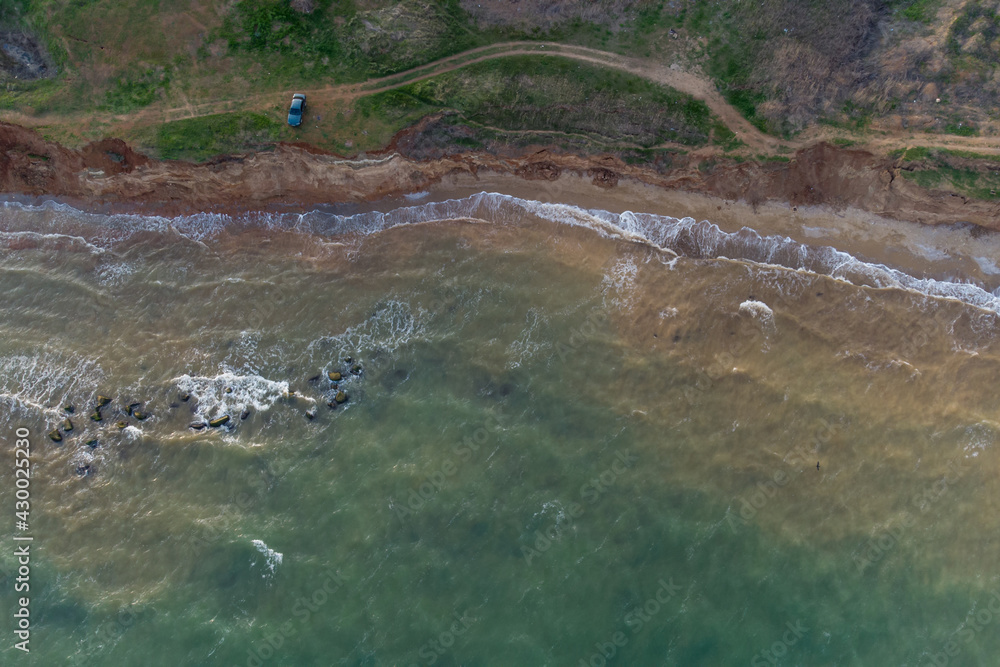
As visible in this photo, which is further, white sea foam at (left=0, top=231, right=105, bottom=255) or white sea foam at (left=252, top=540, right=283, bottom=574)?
white sea foam at (left=0, top=231, right=105, bottom=255)

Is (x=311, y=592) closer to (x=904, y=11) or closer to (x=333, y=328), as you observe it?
(x=333, y=328)

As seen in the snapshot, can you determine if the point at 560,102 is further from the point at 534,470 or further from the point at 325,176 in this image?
the point at 534,470

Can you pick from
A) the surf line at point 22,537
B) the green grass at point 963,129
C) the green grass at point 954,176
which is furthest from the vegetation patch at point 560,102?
the surf line at point 22,537

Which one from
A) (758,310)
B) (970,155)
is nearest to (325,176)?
(758,310)

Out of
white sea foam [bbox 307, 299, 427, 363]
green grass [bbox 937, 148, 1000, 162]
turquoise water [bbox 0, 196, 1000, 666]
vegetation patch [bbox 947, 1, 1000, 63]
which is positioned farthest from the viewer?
white sea foam [bbox 307, 299, 427, 363]

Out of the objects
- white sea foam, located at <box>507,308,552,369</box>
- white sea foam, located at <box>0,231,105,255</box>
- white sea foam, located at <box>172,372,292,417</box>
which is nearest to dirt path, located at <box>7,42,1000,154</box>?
white sea foam, located at <box>0,231,105,255</box>

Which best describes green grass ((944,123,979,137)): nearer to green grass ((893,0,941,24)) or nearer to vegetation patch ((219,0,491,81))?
green grass ((893,0,941,24))

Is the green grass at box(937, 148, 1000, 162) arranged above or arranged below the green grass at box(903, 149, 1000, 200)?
above
